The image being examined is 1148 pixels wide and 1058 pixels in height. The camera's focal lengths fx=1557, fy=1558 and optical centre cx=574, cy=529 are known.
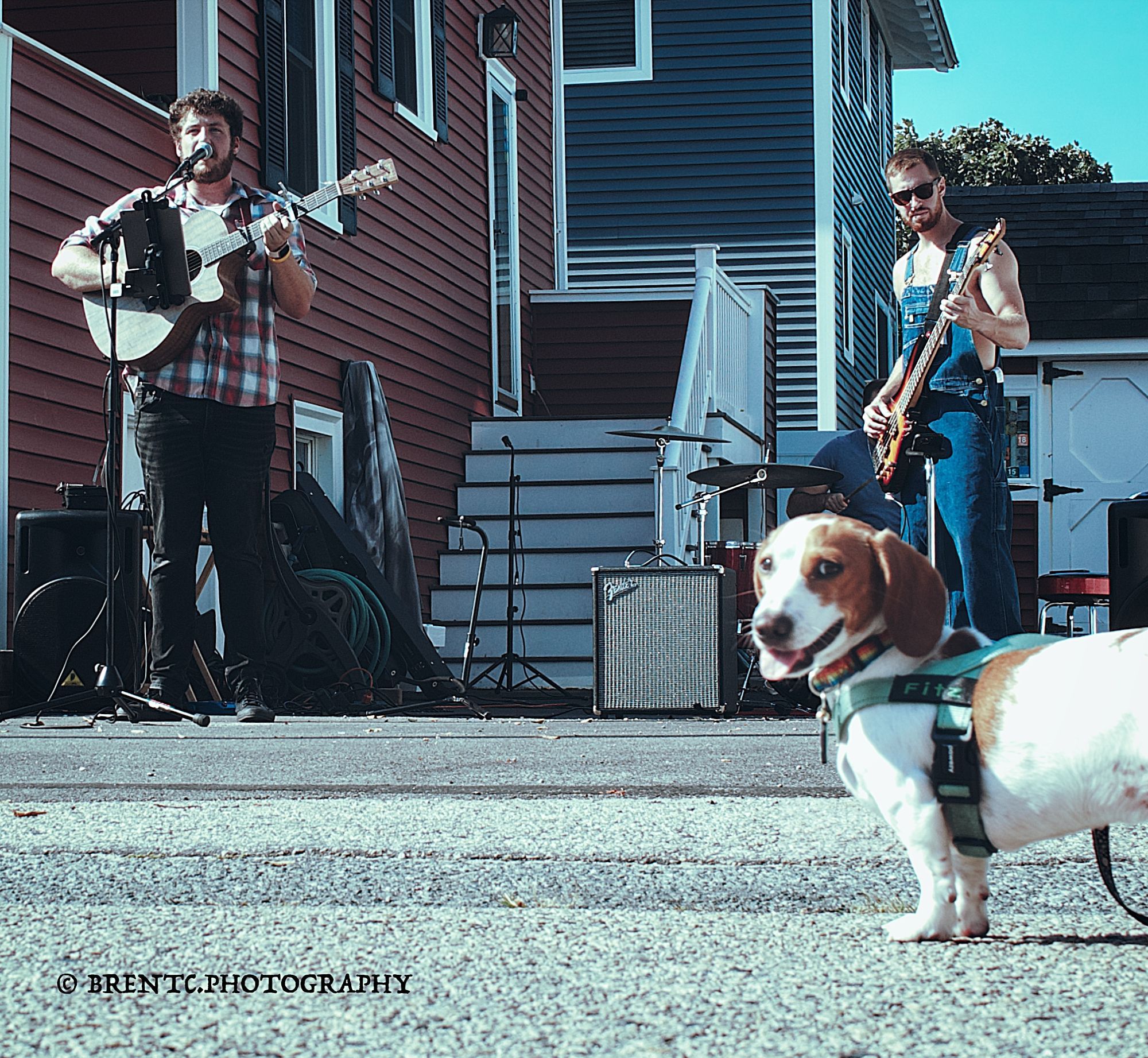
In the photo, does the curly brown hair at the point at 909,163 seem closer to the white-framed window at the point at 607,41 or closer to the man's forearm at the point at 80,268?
the man's forearm at the point at 80,268

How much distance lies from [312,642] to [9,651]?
144cm

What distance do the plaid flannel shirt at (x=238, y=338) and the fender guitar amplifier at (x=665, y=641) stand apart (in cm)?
198

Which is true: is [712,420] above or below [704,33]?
below

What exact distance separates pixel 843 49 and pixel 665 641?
1411 centimetres

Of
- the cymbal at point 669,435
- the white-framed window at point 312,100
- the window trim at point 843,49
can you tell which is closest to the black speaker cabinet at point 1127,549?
the cymbal at point 669,435

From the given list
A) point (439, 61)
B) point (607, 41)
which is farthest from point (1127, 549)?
point (607, 41)

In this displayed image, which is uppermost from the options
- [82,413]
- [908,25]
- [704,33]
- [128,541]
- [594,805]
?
[908,25]

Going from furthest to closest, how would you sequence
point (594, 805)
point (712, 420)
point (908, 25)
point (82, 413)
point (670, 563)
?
1. point (908, 25)
2. point (712, 420)
3. point (670, 563)
4. point (82, 413)
5. point (594, 805)

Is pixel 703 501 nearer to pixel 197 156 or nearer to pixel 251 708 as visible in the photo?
pixel 251 708

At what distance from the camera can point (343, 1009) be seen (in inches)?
64.8

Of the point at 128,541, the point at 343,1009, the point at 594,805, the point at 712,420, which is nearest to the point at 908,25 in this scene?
the point at 712,420

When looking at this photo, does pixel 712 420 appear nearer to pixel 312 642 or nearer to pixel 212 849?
pixel 312 642

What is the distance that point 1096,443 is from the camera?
51.4 feet

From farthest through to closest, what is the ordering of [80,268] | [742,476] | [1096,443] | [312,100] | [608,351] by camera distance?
1. [1096,443]
2. [608,351]
3. [312,100]
4. [742,476]
5. [80,268]
